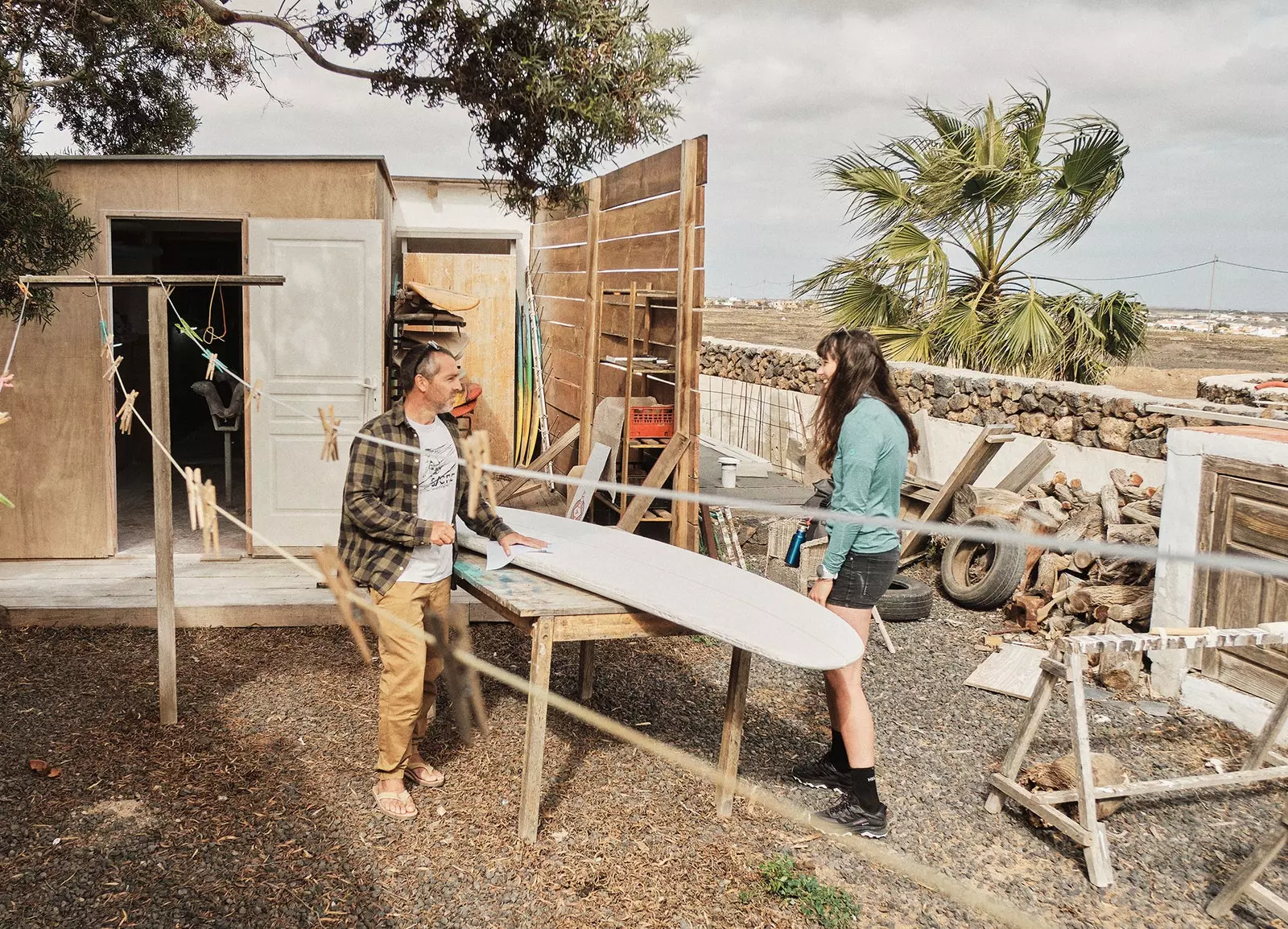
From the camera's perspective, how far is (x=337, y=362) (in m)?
6.97

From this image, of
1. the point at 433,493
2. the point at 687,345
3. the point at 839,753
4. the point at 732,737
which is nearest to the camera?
the point at 433,493

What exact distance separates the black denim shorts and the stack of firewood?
2.56m

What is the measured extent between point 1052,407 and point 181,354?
10.1 meters

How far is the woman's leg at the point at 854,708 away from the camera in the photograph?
376 cm

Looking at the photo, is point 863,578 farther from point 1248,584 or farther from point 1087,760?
point 1248,584

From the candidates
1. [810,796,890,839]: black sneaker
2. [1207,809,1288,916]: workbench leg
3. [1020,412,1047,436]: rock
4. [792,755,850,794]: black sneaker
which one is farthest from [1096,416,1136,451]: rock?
[810,796,890,839]: black sneaker

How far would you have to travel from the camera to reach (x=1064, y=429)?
26.6 ft

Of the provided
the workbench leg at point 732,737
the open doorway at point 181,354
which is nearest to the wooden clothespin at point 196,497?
the workbench leg at point 732,737

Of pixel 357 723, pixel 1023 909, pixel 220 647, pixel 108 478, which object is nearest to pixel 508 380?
pixel 108 478

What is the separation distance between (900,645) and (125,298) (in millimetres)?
9541

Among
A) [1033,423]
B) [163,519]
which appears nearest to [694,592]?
[163,519]

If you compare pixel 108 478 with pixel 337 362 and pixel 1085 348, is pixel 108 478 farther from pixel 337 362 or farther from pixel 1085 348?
pixel 1085 348

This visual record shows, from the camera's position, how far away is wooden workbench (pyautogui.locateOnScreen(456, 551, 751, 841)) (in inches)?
139

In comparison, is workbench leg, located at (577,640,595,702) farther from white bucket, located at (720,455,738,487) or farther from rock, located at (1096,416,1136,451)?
rock, located at (1096,416,1136,451)
